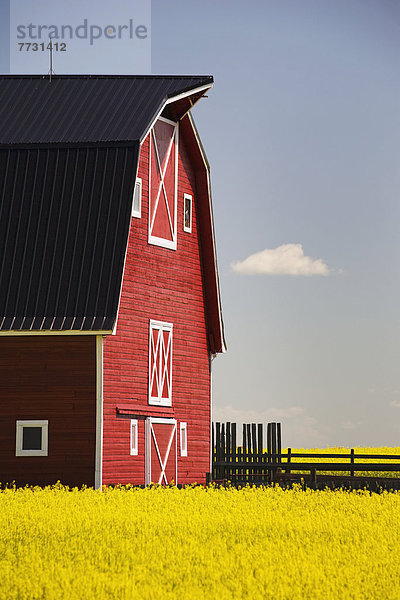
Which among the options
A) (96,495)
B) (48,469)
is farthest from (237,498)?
(48,469)

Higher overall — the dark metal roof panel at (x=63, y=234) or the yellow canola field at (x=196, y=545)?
the dark metal roof panel at (x=63, y=234)

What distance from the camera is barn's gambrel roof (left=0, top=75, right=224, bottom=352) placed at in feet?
92.6

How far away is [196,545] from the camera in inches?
678

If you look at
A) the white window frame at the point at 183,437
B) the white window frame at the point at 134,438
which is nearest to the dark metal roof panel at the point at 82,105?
the white window frame at the point at 134,438

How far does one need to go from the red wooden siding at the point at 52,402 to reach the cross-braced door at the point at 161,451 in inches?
106

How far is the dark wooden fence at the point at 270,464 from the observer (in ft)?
100

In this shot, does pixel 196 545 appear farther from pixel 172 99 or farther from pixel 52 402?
pixel 172 99

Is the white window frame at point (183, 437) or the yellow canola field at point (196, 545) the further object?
Answer: the white window frame at point (183, 437)

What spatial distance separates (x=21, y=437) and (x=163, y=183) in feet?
28.0

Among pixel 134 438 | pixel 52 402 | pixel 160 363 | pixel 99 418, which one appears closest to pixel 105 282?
pixel 52 402

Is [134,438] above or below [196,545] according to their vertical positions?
above

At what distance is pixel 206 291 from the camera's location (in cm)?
3416

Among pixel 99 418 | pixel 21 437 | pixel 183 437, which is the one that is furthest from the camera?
pixel 183 437

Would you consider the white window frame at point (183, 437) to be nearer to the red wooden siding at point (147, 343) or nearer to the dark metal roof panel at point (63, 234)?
the red wooden siding at point (147, 343)
